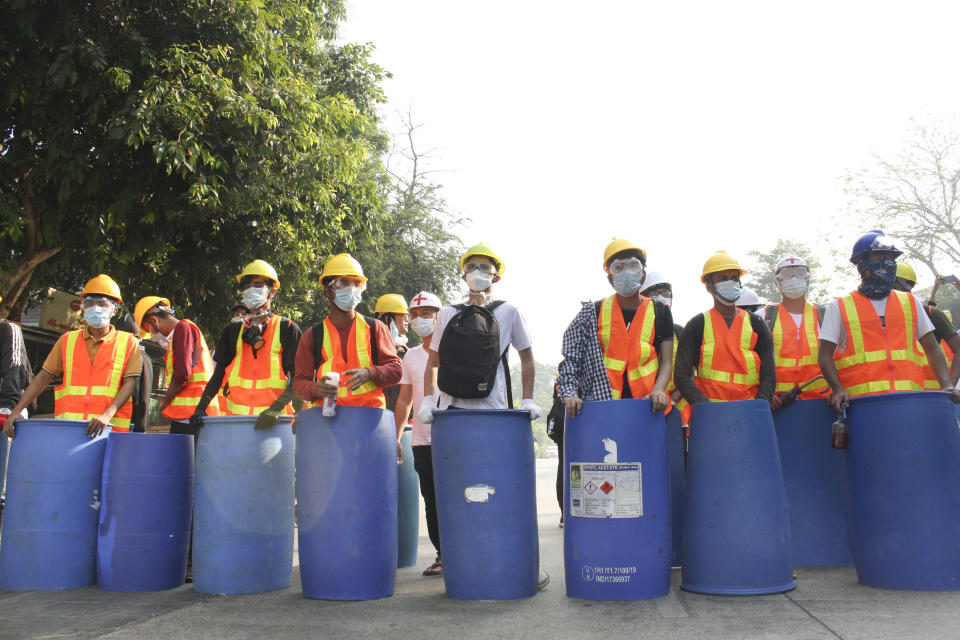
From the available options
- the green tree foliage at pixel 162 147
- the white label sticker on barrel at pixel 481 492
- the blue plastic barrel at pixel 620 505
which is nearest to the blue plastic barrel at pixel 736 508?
the blue plastic barrel at pixel 620 505

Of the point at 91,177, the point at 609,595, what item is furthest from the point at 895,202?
the point at 609,595

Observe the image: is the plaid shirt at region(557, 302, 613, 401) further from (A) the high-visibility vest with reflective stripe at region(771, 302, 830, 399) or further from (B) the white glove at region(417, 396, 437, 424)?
(A) the high-visibility vest with reflective stripe at region(771, 302, 830, 399)

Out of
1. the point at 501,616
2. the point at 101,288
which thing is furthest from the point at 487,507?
the point at 101,288

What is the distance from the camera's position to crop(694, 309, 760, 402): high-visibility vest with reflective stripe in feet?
17.5

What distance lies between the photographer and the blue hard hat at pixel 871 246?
553 centimetres

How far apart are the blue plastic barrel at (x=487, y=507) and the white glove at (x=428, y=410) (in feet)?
1.06

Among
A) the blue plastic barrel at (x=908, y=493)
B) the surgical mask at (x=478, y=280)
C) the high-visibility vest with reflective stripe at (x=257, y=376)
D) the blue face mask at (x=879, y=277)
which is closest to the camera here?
the blue plastic barrel at (x=908, y=493)

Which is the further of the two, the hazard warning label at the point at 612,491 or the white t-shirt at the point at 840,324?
the white t-shirt at the point at 840,324

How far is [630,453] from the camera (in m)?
4.42

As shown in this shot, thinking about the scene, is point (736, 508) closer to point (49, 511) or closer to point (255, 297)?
point (255, 297)

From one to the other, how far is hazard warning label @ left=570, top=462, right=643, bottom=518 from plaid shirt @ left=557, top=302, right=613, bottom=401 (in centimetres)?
68

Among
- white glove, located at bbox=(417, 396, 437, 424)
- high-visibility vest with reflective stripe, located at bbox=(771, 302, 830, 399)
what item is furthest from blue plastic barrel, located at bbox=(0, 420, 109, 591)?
high-visibility vest with reflective stripe, located at bbox=(771, 302, 830, 399)

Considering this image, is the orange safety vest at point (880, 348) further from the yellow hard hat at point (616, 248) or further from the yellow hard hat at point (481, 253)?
the yellow hard hat at point (481, 253)

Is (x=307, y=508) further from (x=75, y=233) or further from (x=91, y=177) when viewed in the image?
(x=75, y=233)
